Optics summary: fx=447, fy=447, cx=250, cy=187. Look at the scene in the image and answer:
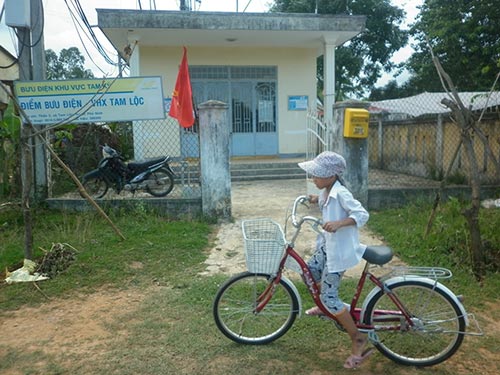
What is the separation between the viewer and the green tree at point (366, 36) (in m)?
19.6

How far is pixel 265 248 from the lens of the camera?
9.65ft

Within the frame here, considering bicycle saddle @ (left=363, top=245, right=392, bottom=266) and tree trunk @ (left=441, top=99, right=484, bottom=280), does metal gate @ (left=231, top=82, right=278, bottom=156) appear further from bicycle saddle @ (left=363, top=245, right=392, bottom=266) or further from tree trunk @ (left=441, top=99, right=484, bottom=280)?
bicycle saddle @ (left=363, top=245, right=392, bottom=266)

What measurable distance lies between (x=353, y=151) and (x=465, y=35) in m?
9.91

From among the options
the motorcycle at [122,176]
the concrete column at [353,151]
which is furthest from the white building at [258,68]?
the concrete column at [353,151]

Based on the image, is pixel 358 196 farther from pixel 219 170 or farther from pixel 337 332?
pixel 337 332

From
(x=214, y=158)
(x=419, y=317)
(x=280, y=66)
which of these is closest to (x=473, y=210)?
(x=419, y=317)

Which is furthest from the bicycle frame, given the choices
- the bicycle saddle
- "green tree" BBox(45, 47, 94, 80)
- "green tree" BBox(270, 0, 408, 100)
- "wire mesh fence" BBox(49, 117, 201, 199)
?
"green tree" BBox(45, 47, 94, 80)

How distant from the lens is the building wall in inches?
465

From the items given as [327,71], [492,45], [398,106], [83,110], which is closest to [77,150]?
[83,110]

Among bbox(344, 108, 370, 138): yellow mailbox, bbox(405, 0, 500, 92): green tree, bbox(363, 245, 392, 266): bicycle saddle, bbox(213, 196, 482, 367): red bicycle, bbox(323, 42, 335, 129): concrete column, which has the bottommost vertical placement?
bbox(213, 196, 482, 367): red bicycle

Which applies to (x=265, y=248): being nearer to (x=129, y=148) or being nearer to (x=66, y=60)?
(x=129, y=148)

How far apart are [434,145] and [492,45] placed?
6244 millimetres

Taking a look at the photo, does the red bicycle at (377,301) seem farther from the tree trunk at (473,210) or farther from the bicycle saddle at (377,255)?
the tree trunk at (473,210)

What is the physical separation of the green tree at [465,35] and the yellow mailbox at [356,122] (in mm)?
7764
